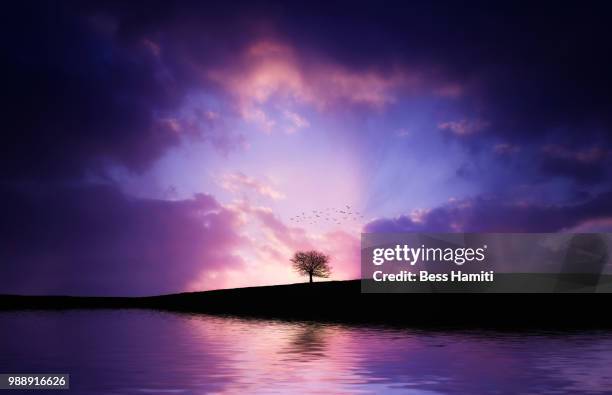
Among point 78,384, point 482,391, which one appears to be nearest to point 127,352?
point 78,384

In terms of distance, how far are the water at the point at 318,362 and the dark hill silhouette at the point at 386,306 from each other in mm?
25894

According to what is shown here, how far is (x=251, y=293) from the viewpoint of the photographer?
496 feet

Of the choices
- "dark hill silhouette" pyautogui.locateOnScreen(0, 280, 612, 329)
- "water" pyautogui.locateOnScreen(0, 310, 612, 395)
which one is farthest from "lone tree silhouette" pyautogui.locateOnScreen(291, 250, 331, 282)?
"water" pyautogui.locateOnScreen(0, 310, 612, 395)

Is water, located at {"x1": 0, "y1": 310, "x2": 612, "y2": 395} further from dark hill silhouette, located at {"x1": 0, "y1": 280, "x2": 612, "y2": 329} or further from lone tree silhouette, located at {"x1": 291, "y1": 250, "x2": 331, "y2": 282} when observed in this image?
lone tree silhouette, located at {"x1": 291, "y1": 250, "x2": 331, "y2": 282}

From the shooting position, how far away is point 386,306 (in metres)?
119

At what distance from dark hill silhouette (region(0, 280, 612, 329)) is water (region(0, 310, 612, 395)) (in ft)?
85.0

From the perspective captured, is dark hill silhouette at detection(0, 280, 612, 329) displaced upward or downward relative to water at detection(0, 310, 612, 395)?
upward

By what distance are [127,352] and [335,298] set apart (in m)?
86.2

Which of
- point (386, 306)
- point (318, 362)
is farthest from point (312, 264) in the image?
point (318, 362)

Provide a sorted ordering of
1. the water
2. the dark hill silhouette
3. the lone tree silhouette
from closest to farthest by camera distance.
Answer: the water, the dark hill silhouette, the lone tree silhouette

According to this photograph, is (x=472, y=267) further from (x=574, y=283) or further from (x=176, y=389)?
(x=176, y=389)

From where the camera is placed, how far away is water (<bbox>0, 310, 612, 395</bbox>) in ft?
102

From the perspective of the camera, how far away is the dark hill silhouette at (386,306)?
9369 cm

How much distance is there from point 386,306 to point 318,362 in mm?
80563
